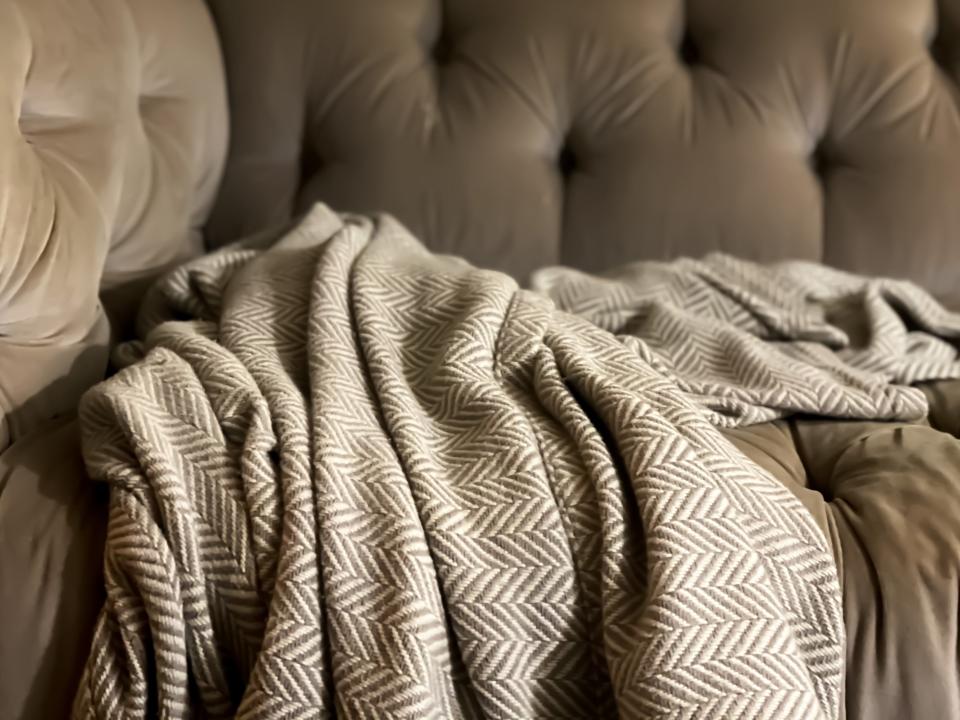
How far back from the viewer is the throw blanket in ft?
1.76

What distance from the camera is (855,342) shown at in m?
0.93

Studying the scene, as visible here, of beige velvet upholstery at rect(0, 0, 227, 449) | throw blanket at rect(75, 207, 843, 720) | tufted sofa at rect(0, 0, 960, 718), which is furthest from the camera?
tufted sofa at rect(0, 0, 960, 718)

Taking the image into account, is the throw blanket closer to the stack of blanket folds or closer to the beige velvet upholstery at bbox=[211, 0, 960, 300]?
the stack of blanket folds

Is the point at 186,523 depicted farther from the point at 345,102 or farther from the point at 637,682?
the point at 345,102

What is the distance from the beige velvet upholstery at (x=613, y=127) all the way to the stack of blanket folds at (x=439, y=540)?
0.37 m

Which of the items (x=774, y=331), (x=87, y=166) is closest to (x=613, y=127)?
(x=774, y=331)

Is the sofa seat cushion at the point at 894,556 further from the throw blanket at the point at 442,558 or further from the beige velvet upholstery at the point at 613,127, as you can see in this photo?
the beige velvet upholstery at the point at 613,127

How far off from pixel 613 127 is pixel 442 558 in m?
0.68

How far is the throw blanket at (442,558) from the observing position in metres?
0.54

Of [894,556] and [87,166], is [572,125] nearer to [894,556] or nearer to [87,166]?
[87,166]

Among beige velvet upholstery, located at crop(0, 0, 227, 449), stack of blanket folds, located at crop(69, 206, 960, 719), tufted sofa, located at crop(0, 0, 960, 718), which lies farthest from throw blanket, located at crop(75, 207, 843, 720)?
tufted sofa, located at crop(0, 0, 960, 718)

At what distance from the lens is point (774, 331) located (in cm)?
94

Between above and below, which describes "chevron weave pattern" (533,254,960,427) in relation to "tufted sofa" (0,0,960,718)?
below

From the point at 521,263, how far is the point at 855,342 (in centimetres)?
37
